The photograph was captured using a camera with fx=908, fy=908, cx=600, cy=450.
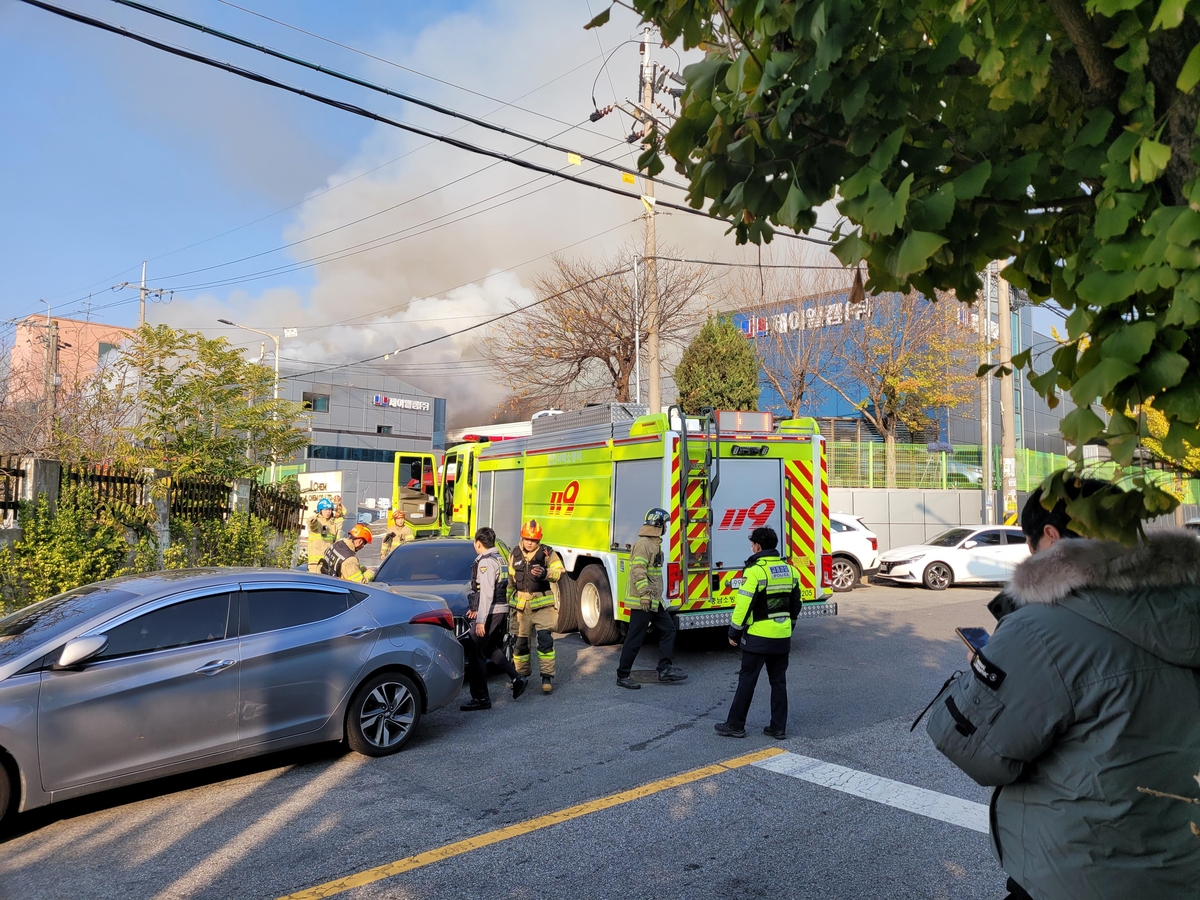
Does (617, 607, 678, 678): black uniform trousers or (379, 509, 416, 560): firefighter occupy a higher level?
(379, 509, 416, 560): firefighter

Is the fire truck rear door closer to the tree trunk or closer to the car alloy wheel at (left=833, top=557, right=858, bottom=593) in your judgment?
the car alloy wheel at (left=833, top=557, right=858, bottom=593)

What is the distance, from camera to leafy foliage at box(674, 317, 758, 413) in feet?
78.7

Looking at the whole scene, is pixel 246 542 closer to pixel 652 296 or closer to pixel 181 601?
pixel 181 601

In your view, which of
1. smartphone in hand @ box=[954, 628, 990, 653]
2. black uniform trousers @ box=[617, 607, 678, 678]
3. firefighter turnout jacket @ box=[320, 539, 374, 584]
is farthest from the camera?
firefighter turnout jacket @ box=[320, 539, 374, 584]

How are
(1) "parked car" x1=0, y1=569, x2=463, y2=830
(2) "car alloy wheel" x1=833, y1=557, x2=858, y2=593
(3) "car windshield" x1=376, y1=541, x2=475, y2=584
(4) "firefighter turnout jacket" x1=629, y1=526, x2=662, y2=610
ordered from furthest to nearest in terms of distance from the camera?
(2) "car alloy wheel" x1=833, y1=557, x2=858, y2=593 → (3) "car windshield" x1=376, y1=541, x2=475, y2=584 → (4) "firefighter turnout jacket" x1=629, y1=526, x2=662, y2=610 → (1) "parked car" x1=0, y1=569, x2=463, y2=830

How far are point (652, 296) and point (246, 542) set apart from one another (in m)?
9.59

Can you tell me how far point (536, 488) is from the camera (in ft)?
44.2

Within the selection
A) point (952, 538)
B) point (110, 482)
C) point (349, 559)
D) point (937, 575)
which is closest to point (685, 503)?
point (349, 559)

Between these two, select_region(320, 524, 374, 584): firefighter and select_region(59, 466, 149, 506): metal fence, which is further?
select_region(59, 466, 149, 506): metal fence

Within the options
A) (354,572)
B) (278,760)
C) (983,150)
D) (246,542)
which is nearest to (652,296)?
(246,542)

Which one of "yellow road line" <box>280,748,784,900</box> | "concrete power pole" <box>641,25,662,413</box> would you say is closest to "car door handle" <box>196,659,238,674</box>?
"yellow road line" <box>280,748,784,900</box>

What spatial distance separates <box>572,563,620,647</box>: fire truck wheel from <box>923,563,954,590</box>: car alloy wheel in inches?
365

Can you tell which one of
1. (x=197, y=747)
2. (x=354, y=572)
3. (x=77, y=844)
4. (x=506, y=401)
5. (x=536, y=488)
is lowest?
(x=77, y=844)

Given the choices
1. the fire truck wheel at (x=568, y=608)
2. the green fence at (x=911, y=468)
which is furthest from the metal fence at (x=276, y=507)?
the green fence at (x=911, y=468)
